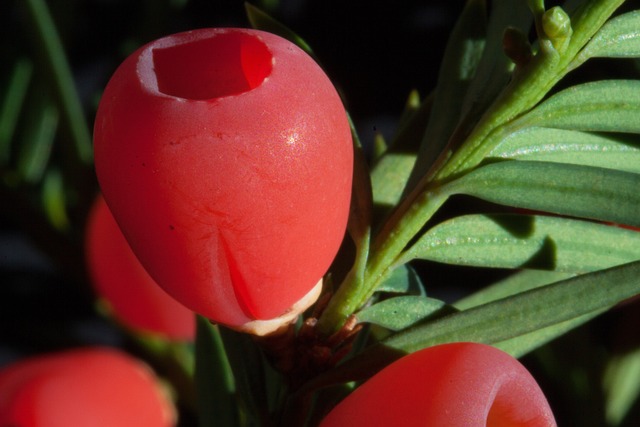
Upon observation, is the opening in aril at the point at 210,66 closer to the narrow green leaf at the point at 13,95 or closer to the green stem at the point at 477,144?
the green stem at the point at 477,144

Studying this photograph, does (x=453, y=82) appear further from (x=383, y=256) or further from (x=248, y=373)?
(x=248, y=373)

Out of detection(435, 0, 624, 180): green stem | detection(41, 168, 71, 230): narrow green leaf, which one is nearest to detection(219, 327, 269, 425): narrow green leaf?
detection(435, 0, 624, 180): green stem

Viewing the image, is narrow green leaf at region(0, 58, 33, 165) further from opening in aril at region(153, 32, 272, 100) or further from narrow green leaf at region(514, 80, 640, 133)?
narrow green leaf at region(514, 80, 640, 133)

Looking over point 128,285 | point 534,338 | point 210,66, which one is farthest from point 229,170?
point 128,285

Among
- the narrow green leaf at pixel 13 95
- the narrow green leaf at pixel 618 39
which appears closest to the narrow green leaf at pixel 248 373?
the narrow green leaf at pixel 618 39

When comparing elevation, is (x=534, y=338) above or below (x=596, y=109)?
below
